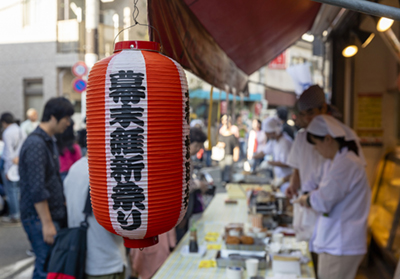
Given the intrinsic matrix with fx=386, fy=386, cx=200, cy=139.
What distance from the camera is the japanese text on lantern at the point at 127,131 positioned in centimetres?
158

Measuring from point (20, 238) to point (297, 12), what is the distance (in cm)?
651

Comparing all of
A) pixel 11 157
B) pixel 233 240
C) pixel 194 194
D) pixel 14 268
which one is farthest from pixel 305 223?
pixel 11 157

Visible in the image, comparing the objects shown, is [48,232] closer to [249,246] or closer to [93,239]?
[93,239]

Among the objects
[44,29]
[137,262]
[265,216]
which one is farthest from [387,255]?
[44,29]

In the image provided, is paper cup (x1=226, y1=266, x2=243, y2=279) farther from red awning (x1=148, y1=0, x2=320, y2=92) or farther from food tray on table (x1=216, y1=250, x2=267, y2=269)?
red awning (x1=148, y1=0, x2=320, y2=92)

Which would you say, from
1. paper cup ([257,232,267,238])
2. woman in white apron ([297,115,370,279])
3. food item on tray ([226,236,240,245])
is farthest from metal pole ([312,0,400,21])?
paper cup ([257,232,267,238])

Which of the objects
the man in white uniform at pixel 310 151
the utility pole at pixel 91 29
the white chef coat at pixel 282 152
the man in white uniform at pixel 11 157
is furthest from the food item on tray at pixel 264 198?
the man in white uniform at pixel 11 157

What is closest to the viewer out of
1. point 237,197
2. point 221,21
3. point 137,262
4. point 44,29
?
point 221,21

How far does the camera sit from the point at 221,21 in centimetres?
318

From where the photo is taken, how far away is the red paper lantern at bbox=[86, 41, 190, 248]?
62.3 inches

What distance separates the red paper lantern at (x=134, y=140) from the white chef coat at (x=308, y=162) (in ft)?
8.71

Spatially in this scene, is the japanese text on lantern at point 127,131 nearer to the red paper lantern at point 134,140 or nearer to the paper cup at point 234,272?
the red paper lantern at point 134,140

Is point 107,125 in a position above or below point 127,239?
above

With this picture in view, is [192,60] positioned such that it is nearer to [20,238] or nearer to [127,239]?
[127,239]
